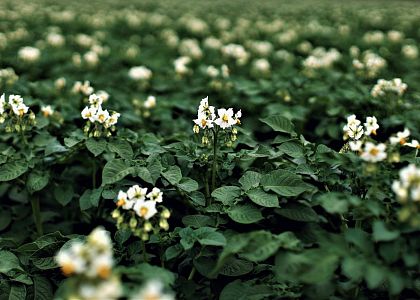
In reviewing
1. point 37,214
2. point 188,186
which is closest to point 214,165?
point 188,186

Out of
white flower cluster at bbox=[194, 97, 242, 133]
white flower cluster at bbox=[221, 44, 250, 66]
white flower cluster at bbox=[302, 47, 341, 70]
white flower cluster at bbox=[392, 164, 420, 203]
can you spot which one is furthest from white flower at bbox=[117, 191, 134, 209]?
white flower cluster at bbox=[221, 44, 250, 66]

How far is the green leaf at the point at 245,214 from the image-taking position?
2039 mm

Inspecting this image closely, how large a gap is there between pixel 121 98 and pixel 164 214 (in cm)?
236

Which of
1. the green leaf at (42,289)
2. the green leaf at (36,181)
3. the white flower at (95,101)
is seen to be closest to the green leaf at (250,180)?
the white flower at (95,101)

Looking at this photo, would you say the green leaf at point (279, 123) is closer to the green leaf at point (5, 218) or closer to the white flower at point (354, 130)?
the white flower at point (354, 130)

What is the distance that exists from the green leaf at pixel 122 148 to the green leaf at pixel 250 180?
1.89 ft

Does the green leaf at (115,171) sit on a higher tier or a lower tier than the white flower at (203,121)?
lower

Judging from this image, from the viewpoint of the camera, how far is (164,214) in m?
1.87

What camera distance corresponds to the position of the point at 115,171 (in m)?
2.24

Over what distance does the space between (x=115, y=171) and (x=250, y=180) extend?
2.01 feet

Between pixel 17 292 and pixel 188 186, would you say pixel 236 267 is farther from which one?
pixel 17 292

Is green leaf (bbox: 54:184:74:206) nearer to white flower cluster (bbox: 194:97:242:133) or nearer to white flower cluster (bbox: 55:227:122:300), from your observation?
white flower cluster (bbox: 194:97:242:133)

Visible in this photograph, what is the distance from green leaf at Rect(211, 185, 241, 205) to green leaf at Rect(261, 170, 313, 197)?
0.41ft

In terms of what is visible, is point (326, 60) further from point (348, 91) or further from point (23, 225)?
point (23, 225)
